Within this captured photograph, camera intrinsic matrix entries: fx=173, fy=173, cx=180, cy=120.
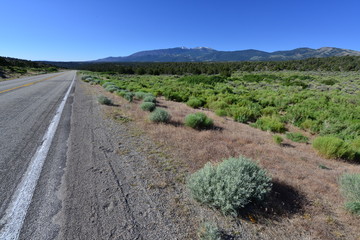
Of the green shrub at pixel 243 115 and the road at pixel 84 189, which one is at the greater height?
the road at pixel 84 189

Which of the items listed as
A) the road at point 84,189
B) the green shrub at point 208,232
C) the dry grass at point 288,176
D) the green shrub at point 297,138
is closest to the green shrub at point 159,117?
the dry grass at point 288,176

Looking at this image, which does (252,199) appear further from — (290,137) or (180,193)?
(290,137)

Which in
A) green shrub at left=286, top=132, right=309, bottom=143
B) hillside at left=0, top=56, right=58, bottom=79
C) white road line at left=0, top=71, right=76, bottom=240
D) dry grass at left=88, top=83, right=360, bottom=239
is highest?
hillside at left=0, top=56, right=58, bottom=79

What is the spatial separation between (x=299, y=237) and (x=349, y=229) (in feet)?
2.65

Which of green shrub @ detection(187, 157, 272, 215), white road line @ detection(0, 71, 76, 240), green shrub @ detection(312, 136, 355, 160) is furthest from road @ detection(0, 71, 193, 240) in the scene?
green shrub @ detection(312, 136, 355, 160)

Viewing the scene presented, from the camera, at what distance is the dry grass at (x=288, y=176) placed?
2.31 meters

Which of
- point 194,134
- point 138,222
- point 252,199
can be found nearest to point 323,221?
point 252,199

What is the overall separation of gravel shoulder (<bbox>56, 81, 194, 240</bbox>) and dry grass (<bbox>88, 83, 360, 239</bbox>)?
790 millimetres

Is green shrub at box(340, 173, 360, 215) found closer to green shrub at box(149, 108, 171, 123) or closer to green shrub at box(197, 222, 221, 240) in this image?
green shrub at box(197, 222, 221, 240)

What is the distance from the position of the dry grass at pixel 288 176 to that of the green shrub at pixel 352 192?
11 cm

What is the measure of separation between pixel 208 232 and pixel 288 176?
8.07ft

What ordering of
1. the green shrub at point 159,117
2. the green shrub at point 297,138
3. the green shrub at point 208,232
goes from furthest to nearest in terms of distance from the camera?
1. the green shrub at point 297,138
2. the green shrub at point 159,117
3. the green shrub at point 208,232

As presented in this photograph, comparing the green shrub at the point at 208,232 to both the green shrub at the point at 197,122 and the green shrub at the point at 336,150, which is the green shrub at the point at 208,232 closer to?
the green shrub at the point at 197,122

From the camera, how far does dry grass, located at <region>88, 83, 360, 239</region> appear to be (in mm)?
2311
